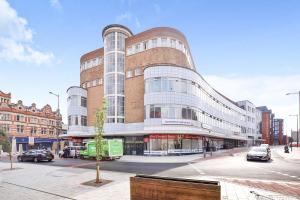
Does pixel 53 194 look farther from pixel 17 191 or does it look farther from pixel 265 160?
pixel 265 160

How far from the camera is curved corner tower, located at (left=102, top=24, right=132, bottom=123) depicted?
154 ft

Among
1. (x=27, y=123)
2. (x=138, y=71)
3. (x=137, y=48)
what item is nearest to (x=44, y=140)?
(x=27, y=123)

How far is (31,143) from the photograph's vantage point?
60.3m

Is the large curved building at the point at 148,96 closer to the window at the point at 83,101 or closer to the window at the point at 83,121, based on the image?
the window at the point at 83,121

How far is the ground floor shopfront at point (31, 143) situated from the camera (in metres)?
59.8

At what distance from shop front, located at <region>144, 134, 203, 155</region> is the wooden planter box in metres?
28.5

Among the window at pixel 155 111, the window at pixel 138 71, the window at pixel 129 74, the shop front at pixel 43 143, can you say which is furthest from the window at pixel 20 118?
the window at pixel 155 111

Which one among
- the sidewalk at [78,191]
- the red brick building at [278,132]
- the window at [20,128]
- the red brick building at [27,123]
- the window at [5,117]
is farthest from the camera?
the red brick building at [278,132]

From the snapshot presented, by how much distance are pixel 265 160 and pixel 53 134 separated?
58474 millimetres

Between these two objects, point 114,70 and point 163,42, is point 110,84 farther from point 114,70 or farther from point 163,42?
point 163,42

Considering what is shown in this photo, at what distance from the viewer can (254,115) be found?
317 feet

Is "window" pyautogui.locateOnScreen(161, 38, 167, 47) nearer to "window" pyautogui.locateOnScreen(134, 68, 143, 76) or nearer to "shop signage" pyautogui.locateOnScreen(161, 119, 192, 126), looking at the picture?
"window" pyautogui.locateOnScreen(134, 68, 143, 76)

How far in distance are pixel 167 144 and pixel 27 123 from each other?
40.0 metres

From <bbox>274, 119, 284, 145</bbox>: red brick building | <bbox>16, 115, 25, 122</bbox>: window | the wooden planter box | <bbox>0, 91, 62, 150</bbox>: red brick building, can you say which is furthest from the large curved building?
<bbox>274, 119, 284, 145</bbox>: red brick building
